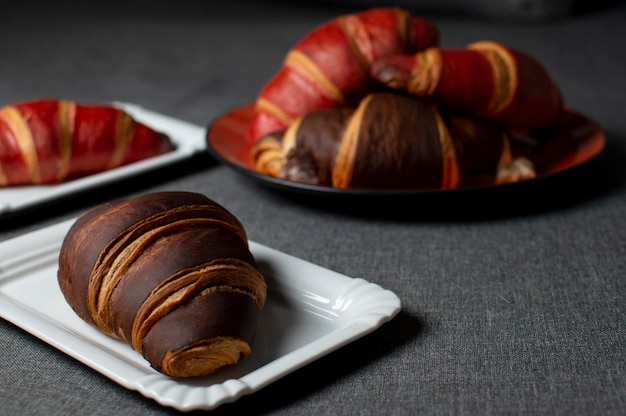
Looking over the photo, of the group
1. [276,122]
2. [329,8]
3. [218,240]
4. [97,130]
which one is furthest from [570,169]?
[329,8]

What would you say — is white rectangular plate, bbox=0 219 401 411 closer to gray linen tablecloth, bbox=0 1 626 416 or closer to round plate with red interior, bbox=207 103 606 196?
gray linen tablecloth, bbox=0 1 626 416

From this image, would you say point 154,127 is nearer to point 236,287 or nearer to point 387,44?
point 387,44

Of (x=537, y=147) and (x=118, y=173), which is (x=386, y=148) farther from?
(x=118, y=173)

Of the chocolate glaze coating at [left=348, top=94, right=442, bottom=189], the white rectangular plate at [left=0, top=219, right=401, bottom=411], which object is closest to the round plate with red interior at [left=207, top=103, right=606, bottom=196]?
the chocolate glaze coating at [left=348, top=94, right=442, bottom=189]

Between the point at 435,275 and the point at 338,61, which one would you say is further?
the point at 338,61

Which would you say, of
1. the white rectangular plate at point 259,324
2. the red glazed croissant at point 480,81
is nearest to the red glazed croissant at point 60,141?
the white rectangular plate at point 259,324

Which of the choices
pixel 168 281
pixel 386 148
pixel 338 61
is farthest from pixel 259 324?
pixel 338 61
